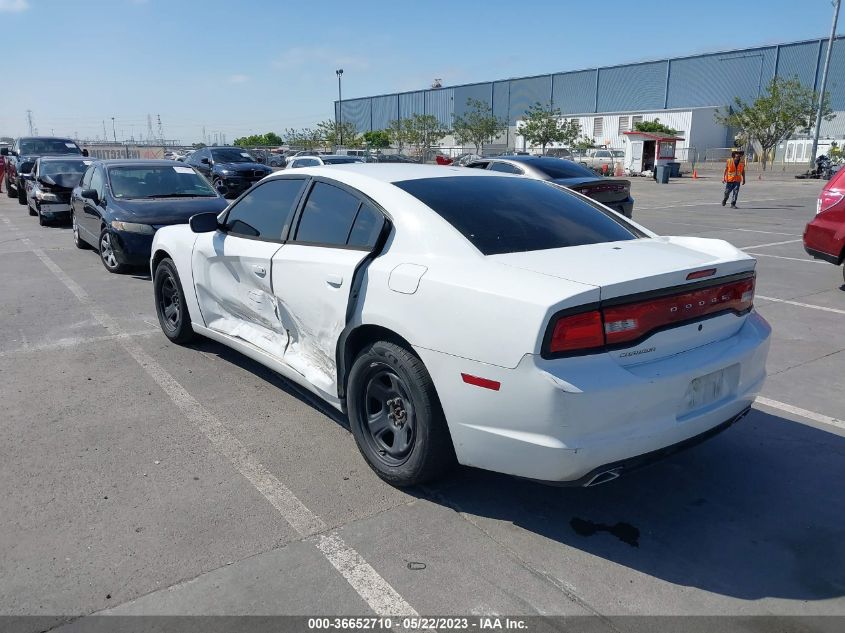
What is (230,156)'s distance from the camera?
23359mm

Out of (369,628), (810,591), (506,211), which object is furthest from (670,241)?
(369,628)

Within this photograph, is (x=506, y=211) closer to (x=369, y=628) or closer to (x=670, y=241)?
(x=670, y=241)

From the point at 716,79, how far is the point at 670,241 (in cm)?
7653

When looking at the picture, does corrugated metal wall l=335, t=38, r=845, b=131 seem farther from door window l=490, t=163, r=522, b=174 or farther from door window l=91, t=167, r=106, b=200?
door window l=91, t=167, r=106, b=200

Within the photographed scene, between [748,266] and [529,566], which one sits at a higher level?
[748,266]

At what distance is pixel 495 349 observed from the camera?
114 inches

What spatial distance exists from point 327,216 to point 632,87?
262ft

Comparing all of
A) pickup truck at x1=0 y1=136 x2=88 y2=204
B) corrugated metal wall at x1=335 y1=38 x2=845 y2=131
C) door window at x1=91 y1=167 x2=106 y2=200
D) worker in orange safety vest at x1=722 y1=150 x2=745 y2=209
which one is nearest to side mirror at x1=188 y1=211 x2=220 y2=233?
door window at x1=91 y1=167 x2=106 y2=200

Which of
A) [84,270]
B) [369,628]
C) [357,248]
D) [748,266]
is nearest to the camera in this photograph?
[369,628]

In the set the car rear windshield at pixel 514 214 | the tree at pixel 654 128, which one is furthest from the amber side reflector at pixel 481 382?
the tree at pixel 654 128

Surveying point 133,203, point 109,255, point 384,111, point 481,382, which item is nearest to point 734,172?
point 133,203

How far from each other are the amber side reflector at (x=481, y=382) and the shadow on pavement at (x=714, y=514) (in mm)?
779

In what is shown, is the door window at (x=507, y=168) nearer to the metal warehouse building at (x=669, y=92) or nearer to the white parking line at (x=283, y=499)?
the white parking line at (x=283, y=499)

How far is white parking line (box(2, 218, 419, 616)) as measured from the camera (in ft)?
9.08
